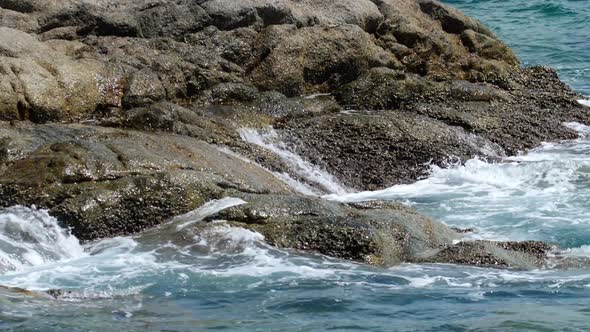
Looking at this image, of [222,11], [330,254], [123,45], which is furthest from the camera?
[222,11]

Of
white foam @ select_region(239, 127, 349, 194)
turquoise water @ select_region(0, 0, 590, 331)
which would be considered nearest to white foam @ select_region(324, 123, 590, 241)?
turquoise water @ select_region(0, 0, 590, 331)

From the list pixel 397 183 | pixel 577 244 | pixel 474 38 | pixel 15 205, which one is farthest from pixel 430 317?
pixel 474 38

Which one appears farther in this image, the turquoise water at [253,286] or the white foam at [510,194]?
the white foam at [510,194]

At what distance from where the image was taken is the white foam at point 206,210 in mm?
10922

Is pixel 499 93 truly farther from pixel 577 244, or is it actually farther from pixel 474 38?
pixel 577 244

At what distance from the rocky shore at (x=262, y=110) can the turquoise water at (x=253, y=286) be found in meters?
0.32

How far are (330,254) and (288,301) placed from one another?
4.30ft

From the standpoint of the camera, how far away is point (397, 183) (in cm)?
1553

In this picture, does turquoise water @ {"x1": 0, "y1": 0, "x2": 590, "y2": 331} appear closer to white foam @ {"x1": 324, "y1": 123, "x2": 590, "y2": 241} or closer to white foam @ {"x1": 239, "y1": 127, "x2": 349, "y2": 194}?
white foam @ {"x1": 324, "y1": 123, "x2": 590, "y2": 241}

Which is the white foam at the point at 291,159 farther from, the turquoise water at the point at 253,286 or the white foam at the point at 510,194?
the turquoise water at the point at 253,286

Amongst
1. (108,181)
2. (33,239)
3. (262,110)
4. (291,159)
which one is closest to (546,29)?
(262,110)

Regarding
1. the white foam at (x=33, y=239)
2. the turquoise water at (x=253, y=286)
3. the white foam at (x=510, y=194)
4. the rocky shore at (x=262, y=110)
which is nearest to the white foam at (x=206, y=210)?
the rocky shore at (x=262, y=110)

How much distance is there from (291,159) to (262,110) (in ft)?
5.66

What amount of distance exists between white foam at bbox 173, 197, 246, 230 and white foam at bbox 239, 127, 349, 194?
366 cm
